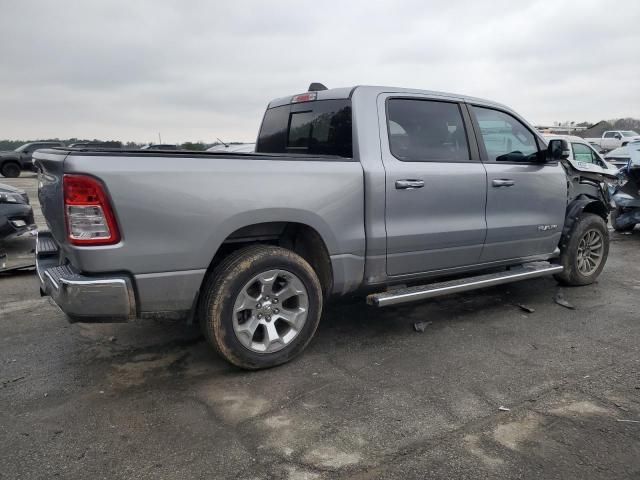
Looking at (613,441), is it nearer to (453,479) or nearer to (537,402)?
(537,402)

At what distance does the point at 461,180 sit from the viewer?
4094 mm

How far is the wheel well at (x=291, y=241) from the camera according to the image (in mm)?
3383

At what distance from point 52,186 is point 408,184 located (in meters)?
2.39

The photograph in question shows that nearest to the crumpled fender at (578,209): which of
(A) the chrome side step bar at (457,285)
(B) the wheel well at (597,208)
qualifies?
(B) the wheel well at (597,208)

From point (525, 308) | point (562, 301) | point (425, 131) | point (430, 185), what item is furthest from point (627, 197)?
point (430, 185)

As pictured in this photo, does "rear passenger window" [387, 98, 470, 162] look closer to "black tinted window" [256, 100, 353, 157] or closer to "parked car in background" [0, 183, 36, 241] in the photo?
"black tinted window" [256, 100, 353, 157]

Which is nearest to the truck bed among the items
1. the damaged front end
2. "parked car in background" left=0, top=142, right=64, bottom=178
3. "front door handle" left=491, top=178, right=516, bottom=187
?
"front door handle" left=491, top=178, right=516, bottom=187

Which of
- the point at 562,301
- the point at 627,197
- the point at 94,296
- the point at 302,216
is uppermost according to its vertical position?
the point at 302,216

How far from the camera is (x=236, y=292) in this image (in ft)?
10.4

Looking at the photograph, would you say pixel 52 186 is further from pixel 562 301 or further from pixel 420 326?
pixel 562 301

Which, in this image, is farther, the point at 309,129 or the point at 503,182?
the point at 503,182

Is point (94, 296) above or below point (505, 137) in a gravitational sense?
below

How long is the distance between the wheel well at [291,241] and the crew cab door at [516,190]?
160 cm

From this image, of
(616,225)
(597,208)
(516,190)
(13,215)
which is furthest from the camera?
(616,225)
